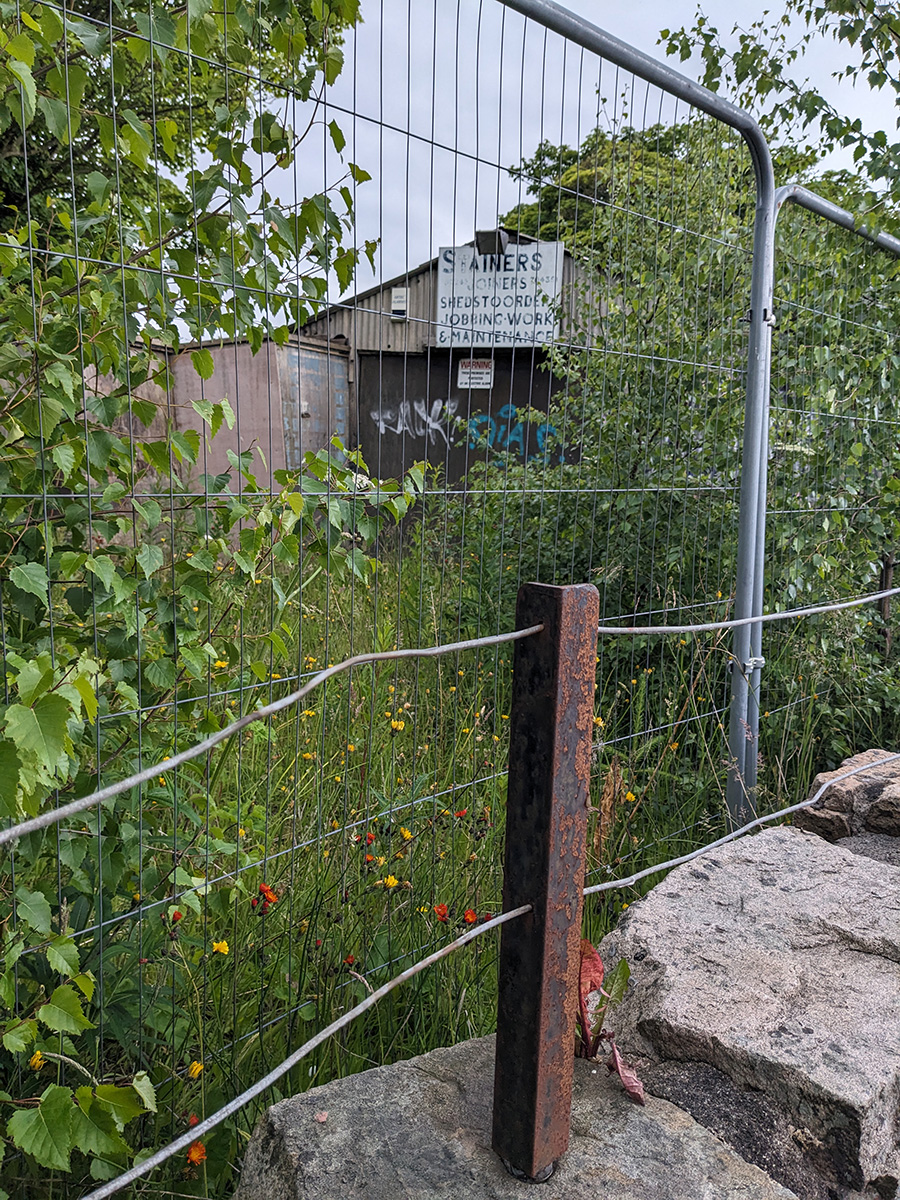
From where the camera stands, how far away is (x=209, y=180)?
1.75 m

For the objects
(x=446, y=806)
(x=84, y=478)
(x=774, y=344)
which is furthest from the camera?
(x=774, y=344)

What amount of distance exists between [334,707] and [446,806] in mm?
739

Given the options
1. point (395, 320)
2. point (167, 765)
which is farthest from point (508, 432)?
point (167, 765)

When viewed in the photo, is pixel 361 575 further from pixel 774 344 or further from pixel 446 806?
pixel 774 344

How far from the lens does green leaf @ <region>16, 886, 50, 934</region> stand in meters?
1.48

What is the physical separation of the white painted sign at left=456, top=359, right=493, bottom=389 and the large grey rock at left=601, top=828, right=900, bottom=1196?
1.51 metres

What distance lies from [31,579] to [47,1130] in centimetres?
87

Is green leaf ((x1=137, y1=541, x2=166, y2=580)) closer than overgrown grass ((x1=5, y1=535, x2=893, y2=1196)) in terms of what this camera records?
Yes

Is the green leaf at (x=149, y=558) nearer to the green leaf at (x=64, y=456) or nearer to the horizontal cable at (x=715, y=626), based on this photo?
the green leaf at (x=64, y=456)

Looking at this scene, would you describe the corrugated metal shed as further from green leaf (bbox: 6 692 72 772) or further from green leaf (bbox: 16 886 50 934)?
green leaf (bbox: 16 886 50 934)

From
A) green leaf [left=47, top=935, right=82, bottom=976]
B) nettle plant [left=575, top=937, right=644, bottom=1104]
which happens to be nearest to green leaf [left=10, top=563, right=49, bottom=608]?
green leaf [left=47, top=935, right=82, bottom=976]

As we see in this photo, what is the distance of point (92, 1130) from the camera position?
1.37m

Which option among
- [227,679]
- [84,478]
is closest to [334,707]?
[227,679]

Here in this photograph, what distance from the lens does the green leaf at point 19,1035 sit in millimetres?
1345
